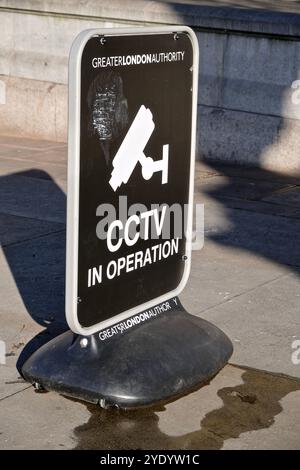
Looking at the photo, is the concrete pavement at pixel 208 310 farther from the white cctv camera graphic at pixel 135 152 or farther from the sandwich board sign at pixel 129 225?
the white cctv camera graphic at pixel 135 152

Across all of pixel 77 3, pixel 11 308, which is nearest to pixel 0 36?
pixel 77 3

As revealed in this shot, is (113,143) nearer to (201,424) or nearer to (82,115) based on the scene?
(82,115)

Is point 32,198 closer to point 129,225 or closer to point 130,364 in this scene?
point 129,225

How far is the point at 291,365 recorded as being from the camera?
5695 mm

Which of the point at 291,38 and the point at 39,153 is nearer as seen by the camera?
the point at 291,38

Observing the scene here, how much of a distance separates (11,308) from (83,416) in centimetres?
165

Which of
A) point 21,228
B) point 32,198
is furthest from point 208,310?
point 32,198

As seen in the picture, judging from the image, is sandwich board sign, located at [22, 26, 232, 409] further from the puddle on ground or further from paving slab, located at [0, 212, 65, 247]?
paving slab, located at [0, 212, 65, 247]

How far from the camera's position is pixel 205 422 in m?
4.96

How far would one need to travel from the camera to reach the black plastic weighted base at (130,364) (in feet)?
16.5

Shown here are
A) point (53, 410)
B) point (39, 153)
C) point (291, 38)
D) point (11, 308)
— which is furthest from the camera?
point (39, 153)

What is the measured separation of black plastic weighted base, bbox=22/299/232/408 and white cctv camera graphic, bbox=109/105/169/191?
80cm

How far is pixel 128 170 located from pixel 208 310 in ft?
5.45

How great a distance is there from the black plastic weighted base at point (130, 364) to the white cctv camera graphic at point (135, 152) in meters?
0.80
